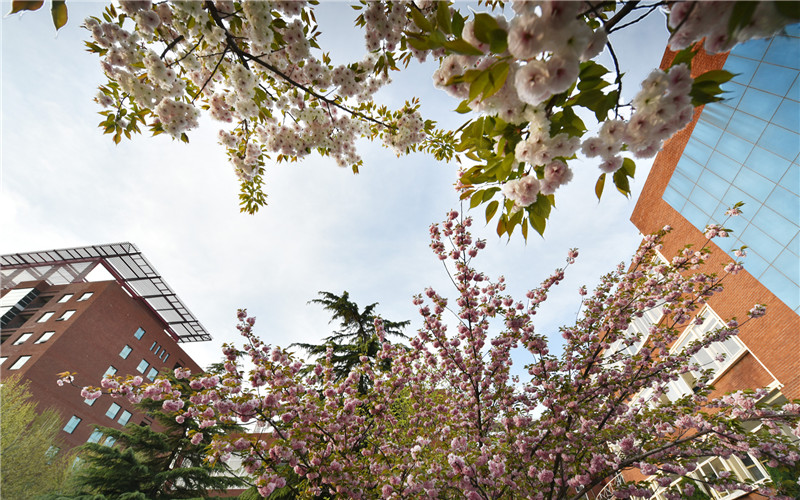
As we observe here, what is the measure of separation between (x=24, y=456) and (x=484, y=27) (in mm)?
24958

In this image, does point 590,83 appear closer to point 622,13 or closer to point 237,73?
point 622,13

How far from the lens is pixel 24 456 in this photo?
14.1 meters

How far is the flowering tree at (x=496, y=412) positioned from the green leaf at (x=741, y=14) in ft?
16.1

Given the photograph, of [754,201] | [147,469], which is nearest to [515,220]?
[754,201]

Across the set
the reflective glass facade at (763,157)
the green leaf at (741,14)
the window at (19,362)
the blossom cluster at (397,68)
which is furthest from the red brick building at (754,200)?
the window at (19,362)

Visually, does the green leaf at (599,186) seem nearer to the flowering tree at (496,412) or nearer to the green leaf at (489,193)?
the green leaf at (489,193)

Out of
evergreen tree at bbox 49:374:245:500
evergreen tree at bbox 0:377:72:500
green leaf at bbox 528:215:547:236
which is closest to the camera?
green leaf at bbox 528:215:547:236

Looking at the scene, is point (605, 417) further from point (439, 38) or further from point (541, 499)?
point (439, 38)

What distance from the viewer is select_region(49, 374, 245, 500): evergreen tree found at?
32.2 ft

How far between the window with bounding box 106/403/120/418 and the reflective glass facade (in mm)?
39518

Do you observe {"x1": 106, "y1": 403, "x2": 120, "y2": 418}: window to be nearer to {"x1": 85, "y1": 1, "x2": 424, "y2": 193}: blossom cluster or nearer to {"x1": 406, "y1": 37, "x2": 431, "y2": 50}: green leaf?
{"x1": 85, "y1": 1, "x2": 424, "y2": 193}: blossom cluster

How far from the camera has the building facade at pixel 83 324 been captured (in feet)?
68.0

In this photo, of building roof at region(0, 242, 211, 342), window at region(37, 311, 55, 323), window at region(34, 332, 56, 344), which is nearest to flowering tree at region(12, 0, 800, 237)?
building roof at region(0, 242, 211, 342)

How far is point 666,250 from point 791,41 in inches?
369
